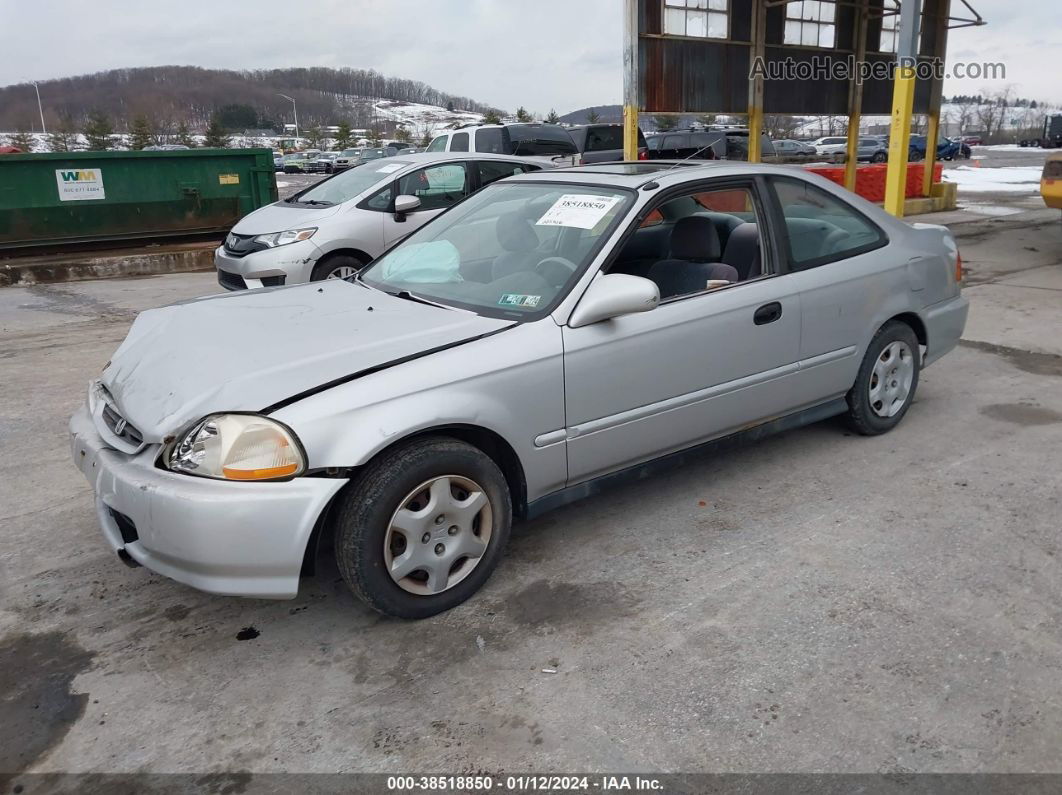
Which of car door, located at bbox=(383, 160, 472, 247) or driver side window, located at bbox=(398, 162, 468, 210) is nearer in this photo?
car door, located at bbox=(383, 160, 472, 247)

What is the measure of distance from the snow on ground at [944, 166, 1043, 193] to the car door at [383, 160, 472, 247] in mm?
18311

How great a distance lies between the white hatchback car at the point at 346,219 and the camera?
7.75m

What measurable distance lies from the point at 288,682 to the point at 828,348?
2903mm

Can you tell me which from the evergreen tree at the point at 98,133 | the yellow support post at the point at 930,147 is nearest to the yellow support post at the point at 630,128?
the yellow support post at the point at 930,147

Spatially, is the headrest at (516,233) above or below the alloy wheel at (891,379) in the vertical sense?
above

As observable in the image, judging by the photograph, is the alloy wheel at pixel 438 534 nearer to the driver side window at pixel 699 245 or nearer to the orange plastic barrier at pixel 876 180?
the driver side window at pixel 699 245

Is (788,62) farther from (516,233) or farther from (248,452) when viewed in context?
(248,452)

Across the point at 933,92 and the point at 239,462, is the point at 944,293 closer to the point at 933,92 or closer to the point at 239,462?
the point at 239,462

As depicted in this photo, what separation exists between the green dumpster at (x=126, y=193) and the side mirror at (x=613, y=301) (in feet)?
35.3

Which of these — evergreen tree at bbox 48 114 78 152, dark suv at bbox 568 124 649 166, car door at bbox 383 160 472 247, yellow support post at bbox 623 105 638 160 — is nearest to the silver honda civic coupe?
car door at bbox 383 160 472 247

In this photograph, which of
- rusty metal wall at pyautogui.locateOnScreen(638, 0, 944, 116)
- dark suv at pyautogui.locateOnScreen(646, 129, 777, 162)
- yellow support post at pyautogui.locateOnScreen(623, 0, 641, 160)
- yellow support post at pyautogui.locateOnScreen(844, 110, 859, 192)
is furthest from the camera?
dark suv at pyautogui.locateOnScreen(646, 129, 777, 162)

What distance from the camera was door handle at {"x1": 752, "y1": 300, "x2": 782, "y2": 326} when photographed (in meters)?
3.83

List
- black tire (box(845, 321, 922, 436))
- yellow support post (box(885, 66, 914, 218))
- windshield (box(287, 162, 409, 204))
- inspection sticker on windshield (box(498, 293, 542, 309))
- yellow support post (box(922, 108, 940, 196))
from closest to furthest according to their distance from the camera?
inspection sticker on windshield (box(498, 293, 542, 309))
black tire (box(845, 321, 922, 436))
windshield (box(287, 162, 409, 204))
yellow support post (box(885, 66, 914, 218))
yellow support post (box(922, 108, 940, 196))

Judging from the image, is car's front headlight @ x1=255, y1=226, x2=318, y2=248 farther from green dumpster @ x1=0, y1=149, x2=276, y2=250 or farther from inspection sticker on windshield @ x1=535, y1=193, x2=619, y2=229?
green dumpster @ x1=0, y1=149, x2=276, y2=250
